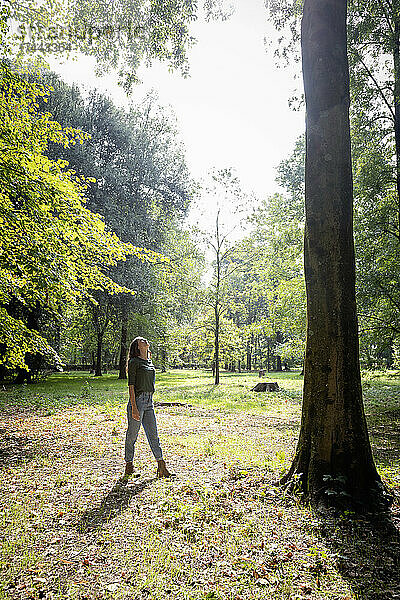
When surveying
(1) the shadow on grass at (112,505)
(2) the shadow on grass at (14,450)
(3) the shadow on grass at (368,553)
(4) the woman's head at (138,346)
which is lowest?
(2) the shadow on grass at (14,450)

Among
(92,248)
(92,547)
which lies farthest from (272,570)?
(92,248)

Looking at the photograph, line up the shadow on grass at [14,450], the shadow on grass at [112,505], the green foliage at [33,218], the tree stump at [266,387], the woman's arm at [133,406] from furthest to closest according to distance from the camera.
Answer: the tree stump at [266,387] < the green foliage at [33,218] < the shadow on grass at [14,450] < the woman's arm at [133,406] < the shadow on grass at [112,505]

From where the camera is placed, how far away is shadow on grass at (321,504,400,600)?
2955 millimetres

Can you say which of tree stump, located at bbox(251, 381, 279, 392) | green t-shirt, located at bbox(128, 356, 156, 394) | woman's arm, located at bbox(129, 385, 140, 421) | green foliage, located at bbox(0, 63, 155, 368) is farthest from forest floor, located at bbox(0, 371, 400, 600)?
tree stump, located at bbox(251, 381, 279, 392)

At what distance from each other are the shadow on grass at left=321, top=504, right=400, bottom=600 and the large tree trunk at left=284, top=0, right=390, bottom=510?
0.33 m

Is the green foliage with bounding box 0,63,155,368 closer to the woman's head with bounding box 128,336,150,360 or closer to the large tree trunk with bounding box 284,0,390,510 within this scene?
the woman's head with bounding box 128,336,150,360

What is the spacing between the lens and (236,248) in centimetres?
2400

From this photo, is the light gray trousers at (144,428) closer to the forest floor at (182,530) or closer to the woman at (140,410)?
the woman at (140,410)

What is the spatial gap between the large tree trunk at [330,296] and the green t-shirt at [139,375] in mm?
2331

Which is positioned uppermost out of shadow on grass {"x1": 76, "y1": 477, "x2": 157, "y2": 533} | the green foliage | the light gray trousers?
the green foliage

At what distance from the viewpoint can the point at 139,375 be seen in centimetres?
580

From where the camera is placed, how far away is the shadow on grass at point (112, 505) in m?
4.24

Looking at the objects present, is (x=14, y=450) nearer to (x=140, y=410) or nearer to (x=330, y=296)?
(x=140, y=410)

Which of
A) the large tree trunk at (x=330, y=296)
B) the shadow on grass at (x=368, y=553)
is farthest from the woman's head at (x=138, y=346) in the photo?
the shadow on grass at (x=368, y=553)
